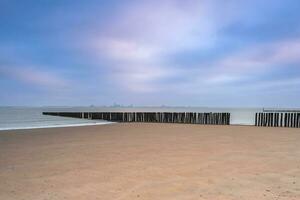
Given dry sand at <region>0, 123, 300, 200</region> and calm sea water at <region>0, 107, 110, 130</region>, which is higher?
dry sand at <region>0, 123, 300, 200</region>

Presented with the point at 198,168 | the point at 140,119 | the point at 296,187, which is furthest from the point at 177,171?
the point at 140,119

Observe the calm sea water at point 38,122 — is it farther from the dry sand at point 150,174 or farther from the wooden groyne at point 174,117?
the dry sand at point 150,174

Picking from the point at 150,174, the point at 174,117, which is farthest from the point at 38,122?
the point at 150,174

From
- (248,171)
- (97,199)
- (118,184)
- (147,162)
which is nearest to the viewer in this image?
(97,199)

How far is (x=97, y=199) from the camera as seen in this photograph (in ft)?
17.2

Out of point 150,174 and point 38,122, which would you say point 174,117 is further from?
point 150,174

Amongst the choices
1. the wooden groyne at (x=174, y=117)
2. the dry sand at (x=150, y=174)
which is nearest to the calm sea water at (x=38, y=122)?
the wooden groyne at (x=174, y=117)

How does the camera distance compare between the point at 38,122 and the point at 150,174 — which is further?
the point at 38,122

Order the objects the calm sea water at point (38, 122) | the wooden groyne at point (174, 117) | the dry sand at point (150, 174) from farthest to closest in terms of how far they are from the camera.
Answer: the wooden groyne at point (174, 117), the calm sea water at point (38, 122), the dry sand at point (150, 174)

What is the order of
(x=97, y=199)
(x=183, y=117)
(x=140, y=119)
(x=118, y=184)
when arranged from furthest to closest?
1. (x=140, y=119)
2. (x=183, y=117)
3. (x=118, y=184)
4. (x=97, y=199)

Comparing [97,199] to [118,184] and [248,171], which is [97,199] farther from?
[248,171]

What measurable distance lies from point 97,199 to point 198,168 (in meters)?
3.30

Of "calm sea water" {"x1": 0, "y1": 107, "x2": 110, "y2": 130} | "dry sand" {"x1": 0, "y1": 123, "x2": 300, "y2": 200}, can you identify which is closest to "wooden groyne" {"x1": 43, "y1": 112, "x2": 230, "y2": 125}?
"calm sea water" {"x1": 0, "y1": 107, "x2": 110, "y2": 130}

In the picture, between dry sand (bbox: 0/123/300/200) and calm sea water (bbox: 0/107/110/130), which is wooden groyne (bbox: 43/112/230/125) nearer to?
calm sea water (bbox: 0/107/110/130)
